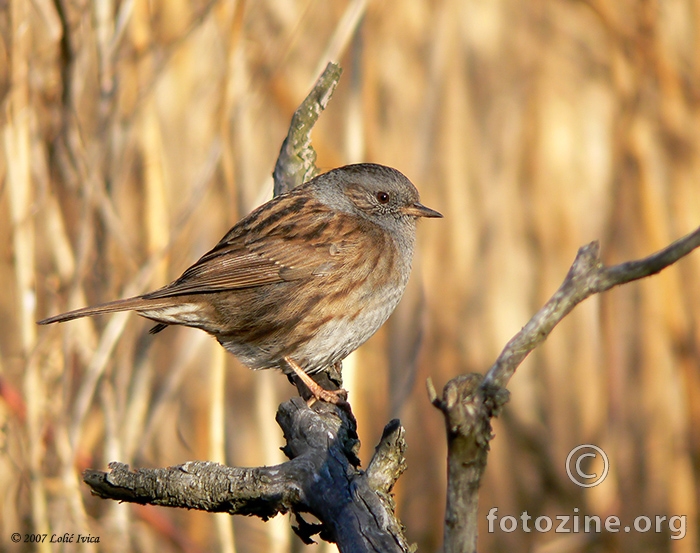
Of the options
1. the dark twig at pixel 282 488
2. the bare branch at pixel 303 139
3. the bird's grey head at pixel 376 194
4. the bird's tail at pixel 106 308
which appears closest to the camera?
the dark twig at pixel 282 488

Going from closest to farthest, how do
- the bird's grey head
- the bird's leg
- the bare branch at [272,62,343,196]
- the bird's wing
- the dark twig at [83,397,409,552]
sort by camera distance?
the dark twig at [83,397,409,552] → the bird's leg → the bird's wing → the bare branch at [272,62,343,196] → the bird's grey head

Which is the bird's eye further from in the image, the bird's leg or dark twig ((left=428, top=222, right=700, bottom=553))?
dark twig ((left=428, top=222, right=700, bottom=553))

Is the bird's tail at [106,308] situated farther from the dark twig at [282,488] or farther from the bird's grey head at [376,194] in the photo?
the bird's grey head at [376,194]

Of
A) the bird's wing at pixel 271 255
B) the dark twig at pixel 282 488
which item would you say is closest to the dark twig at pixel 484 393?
the dark twig at pixel 282 488

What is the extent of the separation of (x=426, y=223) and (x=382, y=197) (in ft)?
3.93

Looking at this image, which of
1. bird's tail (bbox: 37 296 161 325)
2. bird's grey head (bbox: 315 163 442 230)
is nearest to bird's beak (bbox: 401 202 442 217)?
bird's grey head (bbox: 315 163 442 230)

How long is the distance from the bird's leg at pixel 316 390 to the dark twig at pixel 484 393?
1.49 m

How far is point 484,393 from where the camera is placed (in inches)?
47.8

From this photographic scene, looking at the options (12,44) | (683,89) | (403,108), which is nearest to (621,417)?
(683,89)

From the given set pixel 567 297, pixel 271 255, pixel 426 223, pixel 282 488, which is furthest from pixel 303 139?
pixel 567 297

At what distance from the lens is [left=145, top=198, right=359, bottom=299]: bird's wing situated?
288 centimetres

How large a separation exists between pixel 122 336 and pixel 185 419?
3.36 feet

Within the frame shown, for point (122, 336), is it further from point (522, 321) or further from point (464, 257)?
point (522, 321)

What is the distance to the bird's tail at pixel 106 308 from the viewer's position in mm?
2406
